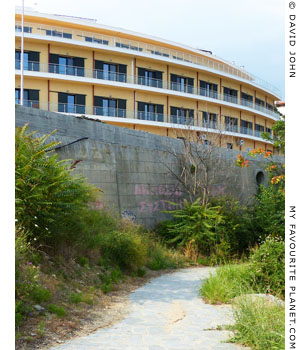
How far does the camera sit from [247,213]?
15180 mm

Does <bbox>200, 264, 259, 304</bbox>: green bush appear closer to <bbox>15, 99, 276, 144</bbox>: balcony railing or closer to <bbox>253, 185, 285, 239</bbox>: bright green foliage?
<bbox>253, 185, 285, 239</bbox>: bright green foliage

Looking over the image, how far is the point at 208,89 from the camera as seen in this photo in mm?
38906

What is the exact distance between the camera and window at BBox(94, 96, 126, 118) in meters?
31.6

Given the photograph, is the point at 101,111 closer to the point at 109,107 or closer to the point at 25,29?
the point at 109,107

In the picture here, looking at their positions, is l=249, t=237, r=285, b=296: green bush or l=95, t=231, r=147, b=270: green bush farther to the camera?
l=95, t=231, r=147, b=270: green bush

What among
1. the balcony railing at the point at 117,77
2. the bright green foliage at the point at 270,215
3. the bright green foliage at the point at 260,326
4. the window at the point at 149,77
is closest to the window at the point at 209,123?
the balcony railing at the point at 117,77

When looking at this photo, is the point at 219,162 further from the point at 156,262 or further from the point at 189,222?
the point at 156,262

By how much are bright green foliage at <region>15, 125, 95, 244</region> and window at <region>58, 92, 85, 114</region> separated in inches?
898

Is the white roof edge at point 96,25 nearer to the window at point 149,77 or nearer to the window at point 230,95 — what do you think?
the window at point 149,77

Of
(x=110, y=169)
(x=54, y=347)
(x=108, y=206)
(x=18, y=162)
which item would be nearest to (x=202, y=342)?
(x=54, y=347)

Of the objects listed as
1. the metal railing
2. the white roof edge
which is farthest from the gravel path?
the white roof edge

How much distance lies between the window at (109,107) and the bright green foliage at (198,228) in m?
19.2
